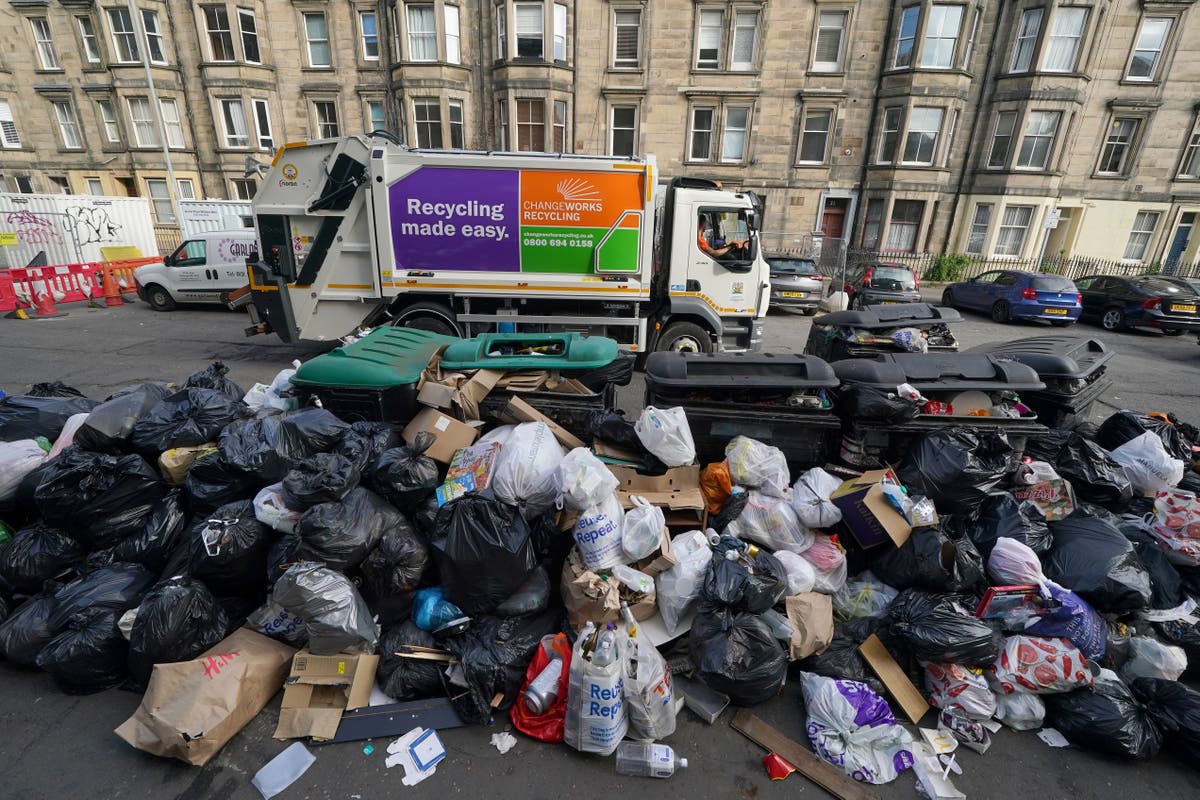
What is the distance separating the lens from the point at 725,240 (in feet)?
23.9

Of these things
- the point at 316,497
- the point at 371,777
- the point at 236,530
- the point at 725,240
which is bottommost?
the point at 371,777

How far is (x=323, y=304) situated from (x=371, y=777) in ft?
21.0

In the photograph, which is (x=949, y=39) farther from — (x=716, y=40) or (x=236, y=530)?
(x=236, y=530)

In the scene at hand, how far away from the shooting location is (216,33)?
720 inches

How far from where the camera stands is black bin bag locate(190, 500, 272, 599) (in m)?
2.62

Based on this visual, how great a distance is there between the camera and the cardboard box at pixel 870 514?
9.29 ft

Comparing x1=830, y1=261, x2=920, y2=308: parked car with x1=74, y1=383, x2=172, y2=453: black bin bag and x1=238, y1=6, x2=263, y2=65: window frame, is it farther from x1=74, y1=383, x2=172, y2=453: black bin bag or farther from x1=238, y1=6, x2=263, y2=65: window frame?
x1=238, y1=6, x2=263, y2=65: window frame

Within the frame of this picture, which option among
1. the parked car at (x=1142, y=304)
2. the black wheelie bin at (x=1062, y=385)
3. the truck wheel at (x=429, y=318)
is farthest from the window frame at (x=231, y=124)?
the parked car at (x=1142, y=304)

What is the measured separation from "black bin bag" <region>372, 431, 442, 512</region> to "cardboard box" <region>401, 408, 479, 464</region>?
27cm

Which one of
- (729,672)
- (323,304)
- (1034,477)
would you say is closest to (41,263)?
(323,304)

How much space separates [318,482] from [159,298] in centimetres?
1264

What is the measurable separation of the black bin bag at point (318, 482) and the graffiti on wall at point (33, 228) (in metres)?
16.1

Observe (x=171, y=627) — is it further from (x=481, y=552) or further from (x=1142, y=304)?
(x=1142, y=304)

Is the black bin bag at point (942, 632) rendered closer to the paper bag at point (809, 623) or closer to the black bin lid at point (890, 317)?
the paper bag at point (809, 623)
